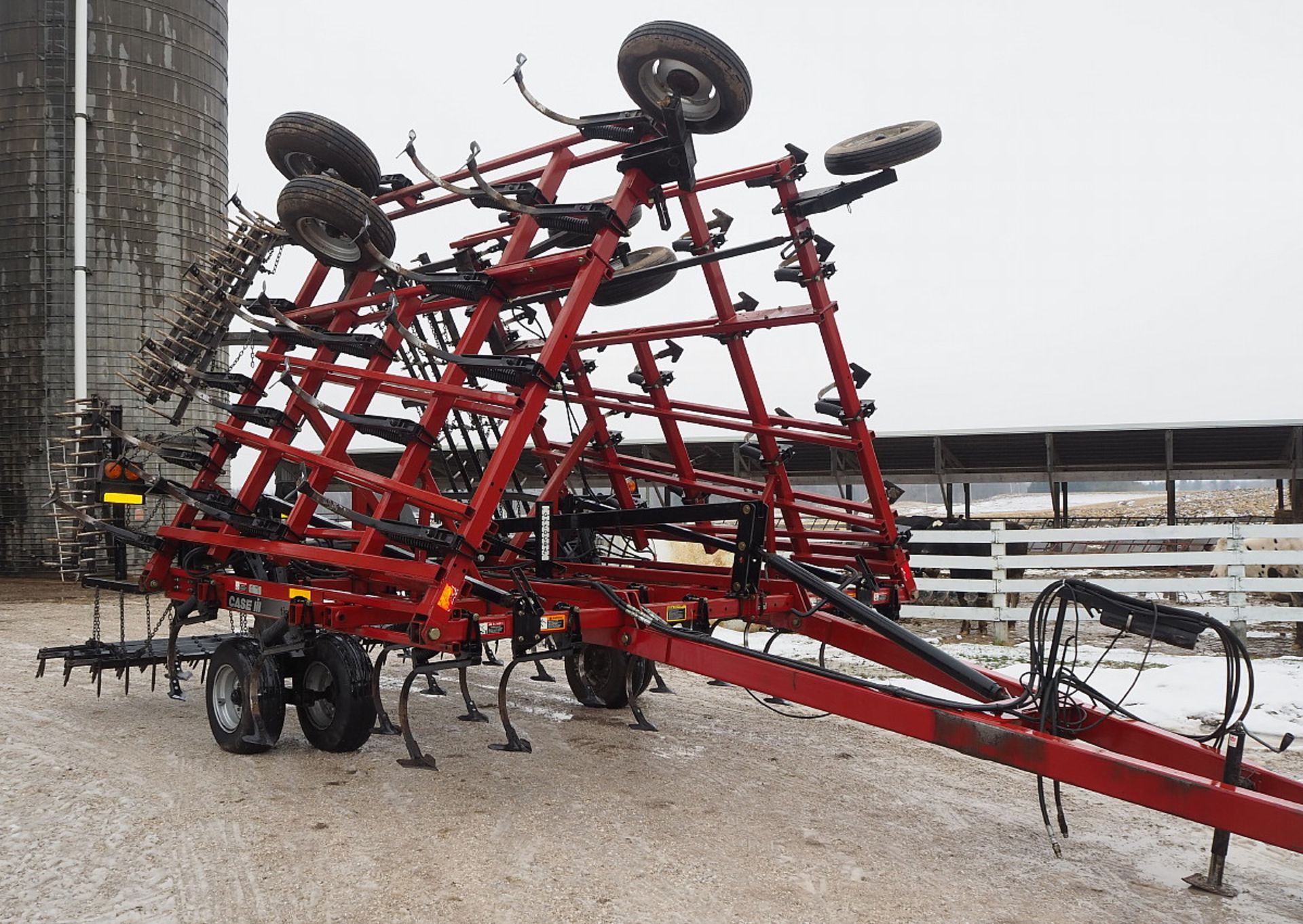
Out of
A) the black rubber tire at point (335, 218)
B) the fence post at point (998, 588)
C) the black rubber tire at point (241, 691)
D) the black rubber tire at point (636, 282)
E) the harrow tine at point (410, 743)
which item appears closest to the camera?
the harrow tine at point (410, 743)

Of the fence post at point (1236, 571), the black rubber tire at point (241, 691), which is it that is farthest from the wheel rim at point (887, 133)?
the fence post at point (1236, 571)

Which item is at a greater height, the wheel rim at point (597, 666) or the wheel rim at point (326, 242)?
the wheel rim at point (326, 242)

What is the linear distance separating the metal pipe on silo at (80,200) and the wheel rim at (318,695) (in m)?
12.7

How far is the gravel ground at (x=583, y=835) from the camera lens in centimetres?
357

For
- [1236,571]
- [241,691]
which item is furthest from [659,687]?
[1236,571]

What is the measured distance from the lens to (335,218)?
5.81 metres

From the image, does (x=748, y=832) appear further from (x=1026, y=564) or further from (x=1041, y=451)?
(x=1041, y=451)

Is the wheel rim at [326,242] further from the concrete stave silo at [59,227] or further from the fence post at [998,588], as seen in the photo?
the concrete stave silo at [59,227]

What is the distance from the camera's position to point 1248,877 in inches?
152

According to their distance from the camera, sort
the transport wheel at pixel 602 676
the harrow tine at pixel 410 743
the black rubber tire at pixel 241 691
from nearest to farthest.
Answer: the harrow tine at pixel 410 743 → the black rubber tire at pixel 241 691 → the transport wheel at pixel 602 676

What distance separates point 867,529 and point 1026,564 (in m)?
3.70

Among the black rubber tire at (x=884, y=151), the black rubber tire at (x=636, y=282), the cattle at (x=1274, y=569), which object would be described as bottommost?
the cattle at (x=1274, y=569)

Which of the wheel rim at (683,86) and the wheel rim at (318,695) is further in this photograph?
the wheel rim at (318,695)

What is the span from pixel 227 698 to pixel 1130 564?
8.20 metres
